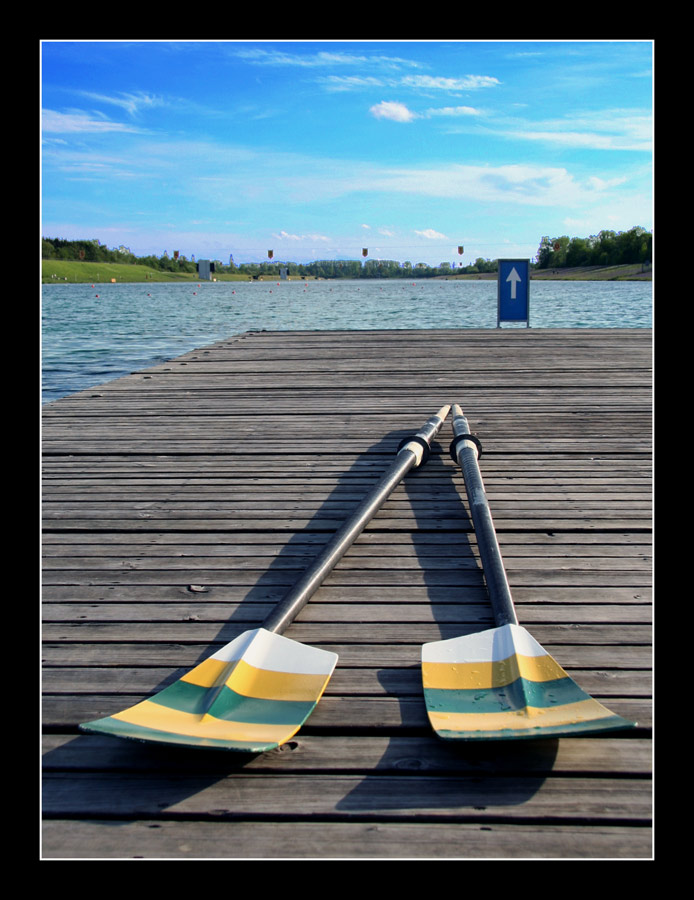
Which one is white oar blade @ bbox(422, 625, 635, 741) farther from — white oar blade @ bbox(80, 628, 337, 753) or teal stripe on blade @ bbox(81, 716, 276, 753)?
teal stripe on blade @ bbox(81, 716, 276, 753)

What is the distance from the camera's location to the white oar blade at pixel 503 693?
1.70 meters

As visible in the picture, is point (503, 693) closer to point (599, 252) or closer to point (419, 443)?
point (419, 443)

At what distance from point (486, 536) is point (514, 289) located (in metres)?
9.02

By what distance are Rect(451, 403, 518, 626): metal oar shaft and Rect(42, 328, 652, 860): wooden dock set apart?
0.39ft

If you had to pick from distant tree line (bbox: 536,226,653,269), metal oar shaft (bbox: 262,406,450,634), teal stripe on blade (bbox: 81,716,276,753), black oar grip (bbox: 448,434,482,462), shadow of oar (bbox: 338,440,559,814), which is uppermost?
distant tree line (bbox: 536,226,653,269)

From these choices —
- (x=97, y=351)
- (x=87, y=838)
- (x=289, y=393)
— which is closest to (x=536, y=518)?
(x=87, y=838)

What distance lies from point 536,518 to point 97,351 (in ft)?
50.2

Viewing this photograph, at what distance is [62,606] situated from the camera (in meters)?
2.55

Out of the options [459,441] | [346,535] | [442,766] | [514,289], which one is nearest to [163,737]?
[442,766]

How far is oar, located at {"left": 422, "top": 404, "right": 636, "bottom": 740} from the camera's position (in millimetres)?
1702

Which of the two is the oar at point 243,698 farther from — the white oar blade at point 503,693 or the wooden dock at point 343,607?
the white oar blade at point 503,693

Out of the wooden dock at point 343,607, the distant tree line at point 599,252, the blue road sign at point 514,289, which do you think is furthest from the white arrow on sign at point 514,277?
the distant tree line at point 599,252

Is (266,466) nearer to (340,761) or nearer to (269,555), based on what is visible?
(269,555)

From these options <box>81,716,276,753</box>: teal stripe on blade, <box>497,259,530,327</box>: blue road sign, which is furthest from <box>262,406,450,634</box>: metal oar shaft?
<box>497,259,530,327</box>: blue road sign
